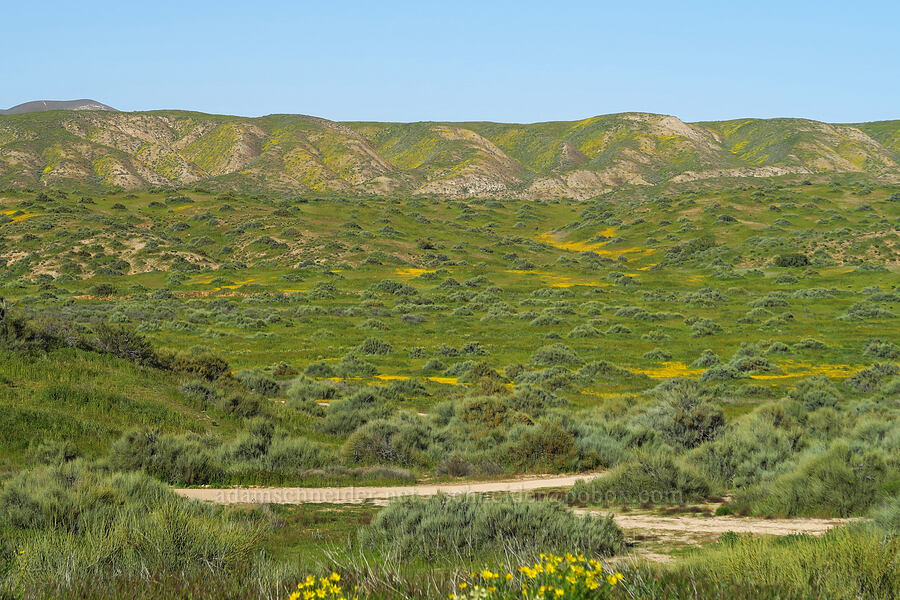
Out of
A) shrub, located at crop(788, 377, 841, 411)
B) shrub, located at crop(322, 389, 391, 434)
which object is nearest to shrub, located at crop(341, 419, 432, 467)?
shrub, located at crop(322, 389, 391, 434)

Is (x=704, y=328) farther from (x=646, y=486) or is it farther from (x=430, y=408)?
(x=646, y=486)

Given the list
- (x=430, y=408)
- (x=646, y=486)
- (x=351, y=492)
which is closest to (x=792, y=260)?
(x=430, y=408)

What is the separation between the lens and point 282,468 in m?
15.9

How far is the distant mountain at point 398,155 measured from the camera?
140 meters

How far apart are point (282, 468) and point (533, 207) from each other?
110933mm

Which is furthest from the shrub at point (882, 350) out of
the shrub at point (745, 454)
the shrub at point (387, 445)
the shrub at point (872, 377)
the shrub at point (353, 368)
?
the shrub at point (387, 445)

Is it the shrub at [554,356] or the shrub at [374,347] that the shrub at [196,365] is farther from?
the shrub at [554,356]

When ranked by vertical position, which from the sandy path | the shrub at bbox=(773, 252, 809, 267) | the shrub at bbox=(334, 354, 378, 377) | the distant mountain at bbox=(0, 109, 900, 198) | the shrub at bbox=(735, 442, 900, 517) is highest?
the distant mountain at bbox=(0, 109, 900, 198)

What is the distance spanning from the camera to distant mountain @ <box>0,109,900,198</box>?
139500mm

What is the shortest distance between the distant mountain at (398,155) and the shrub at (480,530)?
130m

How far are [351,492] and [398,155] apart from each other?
17542cm

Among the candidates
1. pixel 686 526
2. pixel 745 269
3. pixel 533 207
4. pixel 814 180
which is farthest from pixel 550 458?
pixel 814 180

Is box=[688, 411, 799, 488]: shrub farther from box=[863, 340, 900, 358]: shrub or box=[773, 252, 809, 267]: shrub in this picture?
box=[773, 252, 809, 267]: shrub

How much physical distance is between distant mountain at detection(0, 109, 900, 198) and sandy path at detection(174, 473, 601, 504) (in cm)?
12509
